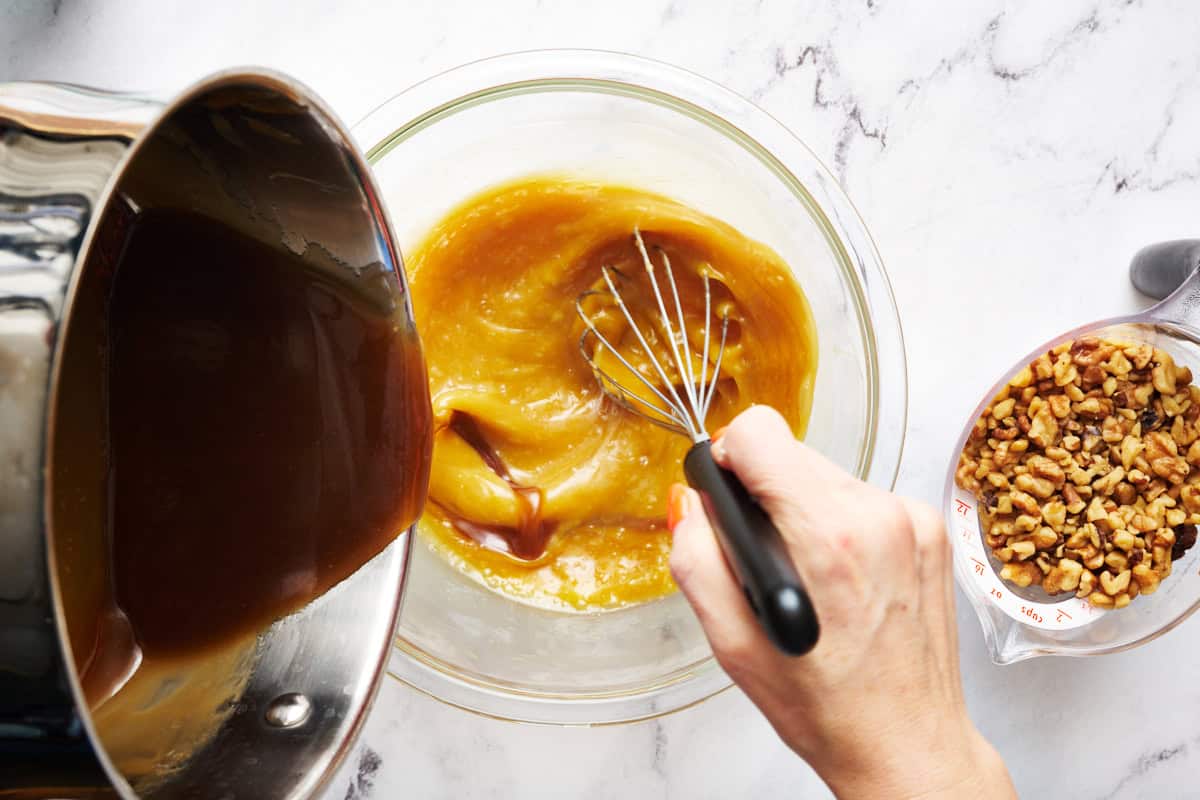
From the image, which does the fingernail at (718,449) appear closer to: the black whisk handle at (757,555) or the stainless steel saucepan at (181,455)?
the black whisk handle at (757,555)

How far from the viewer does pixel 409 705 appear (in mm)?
1269

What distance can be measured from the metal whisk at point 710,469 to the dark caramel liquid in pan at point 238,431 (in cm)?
31

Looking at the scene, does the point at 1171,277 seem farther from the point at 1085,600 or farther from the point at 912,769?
the point at 912,769

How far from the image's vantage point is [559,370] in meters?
1.28

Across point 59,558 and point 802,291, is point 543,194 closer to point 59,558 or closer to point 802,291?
point 802,291

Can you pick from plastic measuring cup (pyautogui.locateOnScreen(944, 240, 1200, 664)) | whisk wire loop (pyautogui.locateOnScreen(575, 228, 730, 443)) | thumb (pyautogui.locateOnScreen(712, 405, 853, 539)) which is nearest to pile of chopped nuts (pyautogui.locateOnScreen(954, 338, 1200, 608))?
plastic measuring cup (pyautogui.locateOnScreen(944, 240, 1200, 664))

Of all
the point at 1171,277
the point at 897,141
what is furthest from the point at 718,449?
the point at 1171,277

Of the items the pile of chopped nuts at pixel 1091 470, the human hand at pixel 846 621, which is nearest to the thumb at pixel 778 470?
the human hand at pixel 846 621

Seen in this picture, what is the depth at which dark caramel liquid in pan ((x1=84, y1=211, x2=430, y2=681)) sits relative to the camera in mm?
815

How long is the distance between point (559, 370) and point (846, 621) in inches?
22.2

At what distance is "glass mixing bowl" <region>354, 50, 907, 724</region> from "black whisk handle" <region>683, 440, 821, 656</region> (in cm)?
37

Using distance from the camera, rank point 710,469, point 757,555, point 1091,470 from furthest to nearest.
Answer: point 1091,470 < point 710,469 < point 757,555

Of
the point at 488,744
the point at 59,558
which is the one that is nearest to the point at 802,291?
the point at 488,744

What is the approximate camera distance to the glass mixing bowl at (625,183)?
116 cm
